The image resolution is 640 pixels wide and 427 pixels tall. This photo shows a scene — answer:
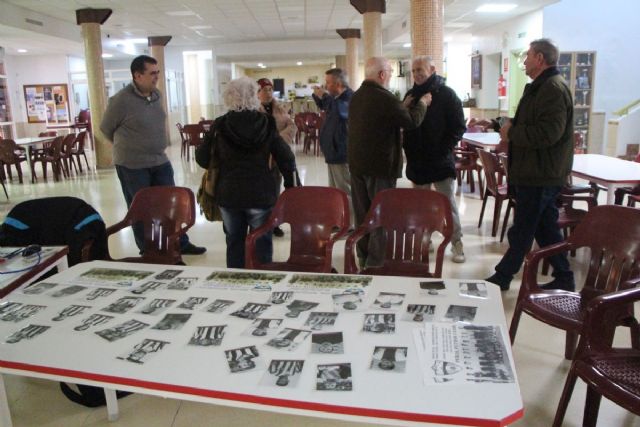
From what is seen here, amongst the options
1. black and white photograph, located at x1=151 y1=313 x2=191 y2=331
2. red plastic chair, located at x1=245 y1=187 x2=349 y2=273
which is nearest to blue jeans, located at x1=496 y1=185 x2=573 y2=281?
A: red plastic chair, located at x1=245 y1=187 x2=349 y2=273

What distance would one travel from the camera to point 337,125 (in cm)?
446

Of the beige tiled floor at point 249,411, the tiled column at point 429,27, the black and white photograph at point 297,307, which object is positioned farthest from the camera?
the tiled column at point 429,27

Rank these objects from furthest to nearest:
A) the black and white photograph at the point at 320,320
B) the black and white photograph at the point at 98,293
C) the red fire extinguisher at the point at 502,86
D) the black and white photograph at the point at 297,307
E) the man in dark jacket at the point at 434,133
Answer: the red fire extinguisher at the point at 502,86, the man in dark jacket at the point at 434,133, the black and white photograph at the point at 98,293, the black and white photograph at the point at 297,307, the black and white photograph at the point at 320,320

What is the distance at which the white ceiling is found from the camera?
9.83m

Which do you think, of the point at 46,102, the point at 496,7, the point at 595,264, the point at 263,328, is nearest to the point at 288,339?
the point at 263,328

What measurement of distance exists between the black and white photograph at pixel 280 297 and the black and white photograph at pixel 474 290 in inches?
23.2

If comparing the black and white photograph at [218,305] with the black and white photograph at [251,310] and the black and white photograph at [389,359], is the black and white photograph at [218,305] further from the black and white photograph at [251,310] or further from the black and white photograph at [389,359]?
the black and white photograph at [389,359]

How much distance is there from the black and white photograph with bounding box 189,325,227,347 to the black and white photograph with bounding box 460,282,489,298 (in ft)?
2.66

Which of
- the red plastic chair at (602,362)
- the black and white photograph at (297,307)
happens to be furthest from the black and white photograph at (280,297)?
the red plastic chair at (602,362)

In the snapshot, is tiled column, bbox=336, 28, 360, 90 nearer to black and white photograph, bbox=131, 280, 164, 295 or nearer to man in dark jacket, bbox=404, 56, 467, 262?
man in dark jacket, bbox=404, 56, 467, 262

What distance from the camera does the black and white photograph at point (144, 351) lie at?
4.63ft

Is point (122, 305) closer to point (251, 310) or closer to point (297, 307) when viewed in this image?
point (251, 310)

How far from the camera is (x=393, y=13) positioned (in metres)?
11.8

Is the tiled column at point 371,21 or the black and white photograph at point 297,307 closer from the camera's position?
the black and white photograph at point 297,307
